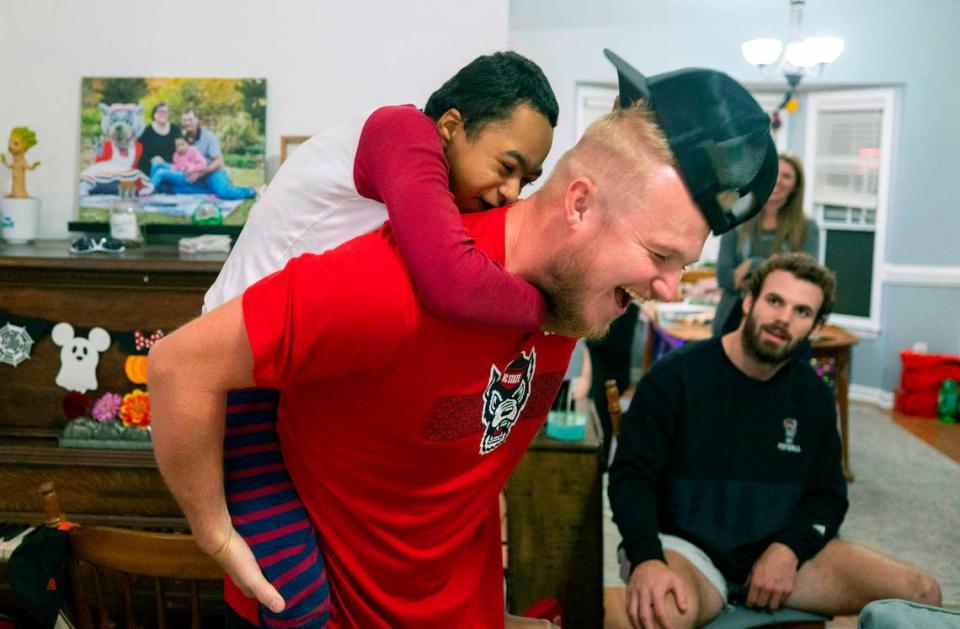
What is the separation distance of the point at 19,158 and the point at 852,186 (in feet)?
21.3

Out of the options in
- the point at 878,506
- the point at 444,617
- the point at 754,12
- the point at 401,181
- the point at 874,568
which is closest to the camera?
the point at 401,181

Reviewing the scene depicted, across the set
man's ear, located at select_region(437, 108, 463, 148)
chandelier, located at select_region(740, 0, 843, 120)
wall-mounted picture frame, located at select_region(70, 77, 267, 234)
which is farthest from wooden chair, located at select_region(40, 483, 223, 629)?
chandelier, located at select_region(740, 0, 843, 120)

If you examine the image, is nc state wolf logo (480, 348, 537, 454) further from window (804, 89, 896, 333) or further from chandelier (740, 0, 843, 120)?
window (804, 89, 896, 333)

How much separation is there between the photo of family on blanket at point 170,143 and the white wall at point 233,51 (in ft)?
0.14

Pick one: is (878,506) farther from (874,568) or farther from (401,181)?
(401,181)

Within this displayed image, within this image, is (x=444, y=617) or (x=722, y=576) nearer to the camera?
(x=444, y=617)

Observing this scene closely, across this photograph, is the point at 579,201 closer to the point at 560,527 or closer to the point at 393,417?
the point at 393,417

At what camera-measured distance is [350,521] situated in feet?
3.73

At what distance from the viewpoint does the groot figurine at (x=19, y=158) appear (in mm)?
2596

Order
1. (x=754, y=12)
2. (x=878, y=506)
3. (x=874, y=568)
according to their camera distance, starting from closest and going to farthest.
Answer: (x=874, y=568) < (x=878, y=506) < (x=754, y=12)

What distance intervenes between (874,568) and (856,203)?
573 centimetres

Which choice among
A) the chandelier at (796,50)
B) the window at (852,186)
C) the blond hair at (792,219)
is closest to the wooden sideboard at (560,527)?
the blond hair at (792,219)

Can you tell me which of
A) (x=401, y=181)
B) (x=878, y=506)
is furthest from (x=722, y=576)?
(x=878, y=506)

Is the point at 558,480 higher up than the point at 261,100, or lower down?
lower down
